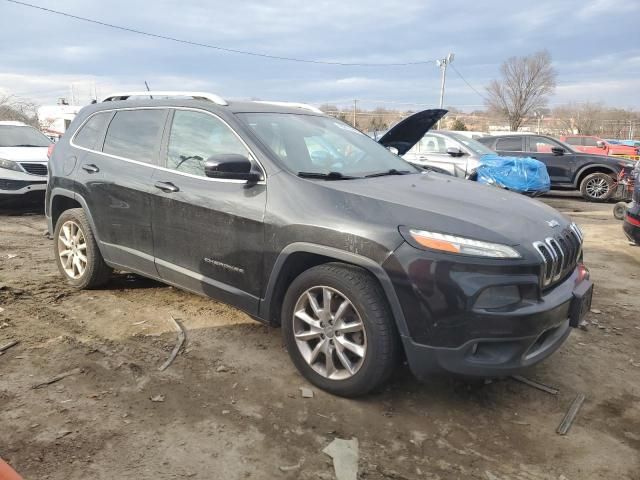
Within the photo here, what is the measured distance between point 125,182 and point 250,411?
2.12 metres

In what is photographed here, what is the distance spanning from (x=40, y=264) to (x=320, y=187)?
399 cm

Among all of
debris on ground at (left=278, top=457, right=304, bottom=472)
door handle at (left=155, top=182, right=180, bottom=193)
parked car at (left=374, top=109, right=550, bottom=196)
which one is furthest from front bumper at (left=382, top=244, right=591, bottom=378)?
parked car at (left=374, top=109, right=550, bottom=196)

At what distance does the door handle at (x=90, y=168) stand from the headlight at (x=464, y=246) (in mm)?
2920

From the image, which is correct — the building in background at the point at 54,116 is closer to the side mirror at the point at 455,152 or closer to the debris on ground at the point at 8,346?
the side mirror at the point at 455,152

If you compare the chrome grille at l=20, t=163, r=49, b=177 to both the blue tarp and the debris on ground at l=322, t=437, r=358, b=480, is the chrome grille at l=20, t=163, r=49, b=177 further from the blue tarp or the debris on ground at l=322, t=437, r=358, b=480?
the debris on ground at l=322, t=437, r=358, b=480

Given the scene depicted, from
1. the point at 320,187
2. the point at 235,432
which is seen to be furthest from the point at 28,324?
the point at 320,187

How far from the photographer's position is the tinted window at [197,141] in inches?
137

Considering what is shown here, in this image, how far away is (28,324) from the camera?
3.94m

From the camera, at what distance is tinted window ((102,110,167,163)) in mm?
3943

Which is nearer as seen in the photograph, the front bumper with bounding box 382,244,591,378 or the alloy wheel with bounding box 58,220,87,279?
the front bumper with bounding box 382,244,591,378

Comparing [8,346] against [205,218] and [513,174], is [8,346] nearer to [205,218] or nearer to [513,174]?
[205,218]

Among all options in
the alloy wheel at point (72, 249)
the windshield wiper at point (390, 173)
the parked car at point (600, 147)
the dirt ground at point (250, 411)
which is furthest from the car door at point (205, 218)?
the parked car at point (600, 147)

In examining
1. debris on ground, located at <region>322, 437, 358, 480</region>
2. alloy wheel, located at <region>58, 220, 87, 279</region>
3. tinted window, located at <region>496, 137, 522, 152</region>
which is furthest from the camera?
tinted window, located at <region>496, 137, 522, 152</region>

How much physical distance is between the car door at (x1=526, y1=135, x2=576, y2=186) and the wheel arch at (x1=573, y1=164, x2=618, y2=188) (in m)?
0.15
